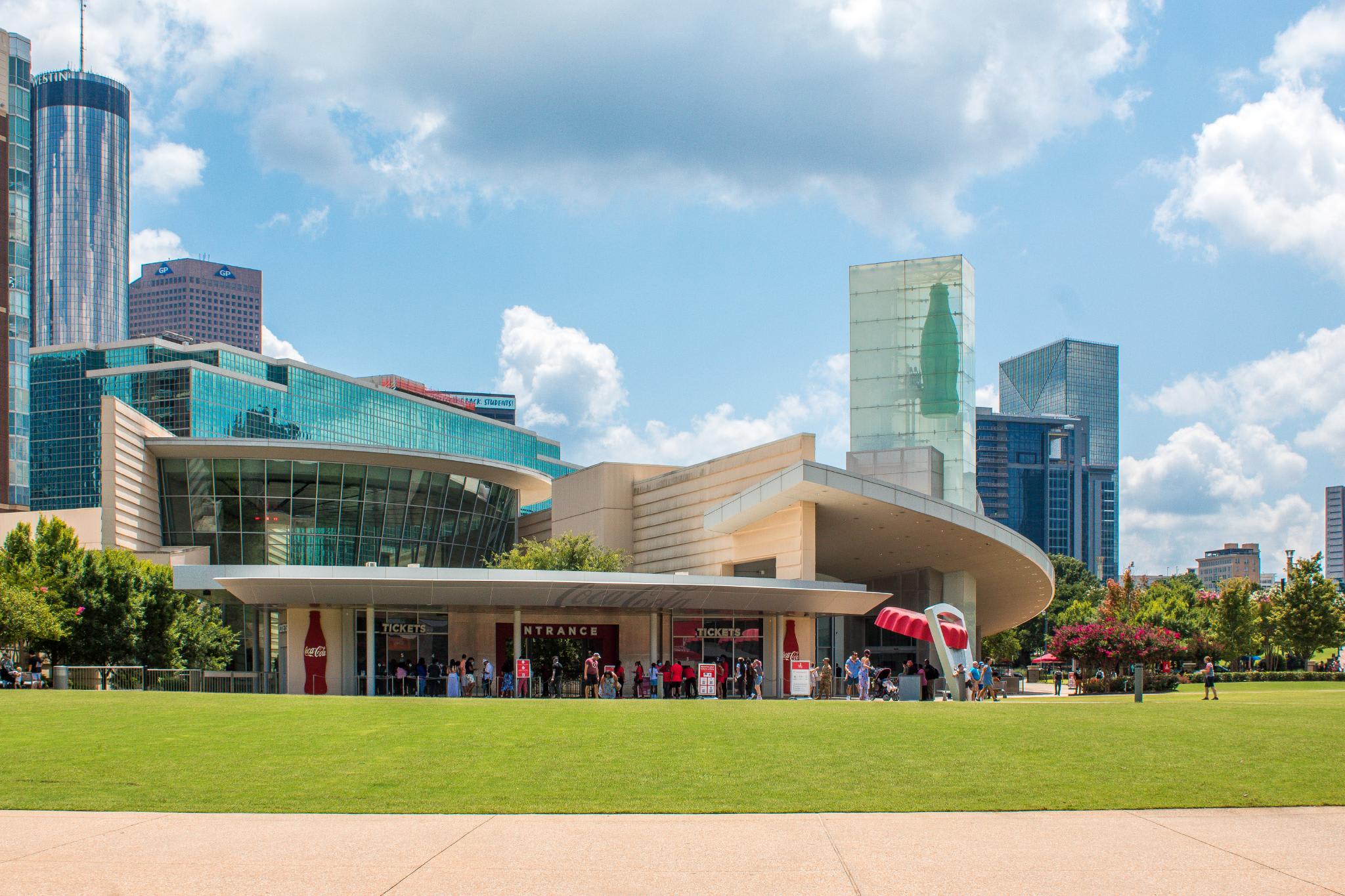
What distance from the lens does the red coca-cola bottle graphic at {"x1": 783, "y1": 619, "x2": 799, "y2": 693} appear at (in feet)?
142

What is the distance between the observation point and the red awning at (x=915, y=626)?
36.0 metres

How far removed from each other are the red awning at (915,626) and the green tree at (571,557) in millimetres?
18576

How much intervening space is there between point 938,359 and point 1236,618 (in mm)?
22365

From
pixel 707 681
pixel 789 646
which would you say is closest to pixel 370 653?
pixel 707 681

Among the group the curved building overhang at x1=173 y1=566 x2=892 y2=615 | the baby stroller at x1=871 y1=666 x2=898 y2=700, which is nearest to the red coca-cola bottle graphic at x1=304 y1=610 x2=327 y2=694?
the curved building overhang at x1=173 y1=566 x2=892 y2=615

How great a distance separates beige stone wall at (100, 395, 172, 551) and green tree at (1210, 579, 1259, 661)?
5711 cm

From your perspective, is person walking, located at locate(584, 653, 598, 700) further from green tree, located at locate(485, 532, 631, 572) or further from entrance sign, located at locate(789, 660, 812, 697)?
green tree, located at locate(485, 532, 631, 572)

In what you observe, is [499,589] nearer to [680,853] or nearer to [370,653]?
[370,653]

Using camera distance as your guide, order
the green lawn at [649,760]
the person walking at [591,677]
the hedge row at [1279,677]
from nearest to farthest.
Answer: the green lawn at [649,760] < the person walking at [591,677] < the hedge row at [1279,677]

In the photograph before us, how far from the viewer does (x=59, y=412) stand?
5714 inches

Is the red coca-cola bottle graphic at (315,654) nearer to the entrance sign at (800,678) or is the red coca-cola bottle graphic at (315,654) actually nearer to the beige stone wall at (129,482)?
the entrance sign at (800,678)

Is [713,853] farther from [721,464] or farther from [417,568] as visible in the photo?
[721,464]

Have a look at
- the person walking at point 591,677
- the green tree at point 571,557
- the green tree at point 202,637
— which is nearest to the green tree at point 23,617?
the green tree at point 202,637

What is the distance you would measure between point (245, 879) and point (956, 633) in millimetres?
30588
